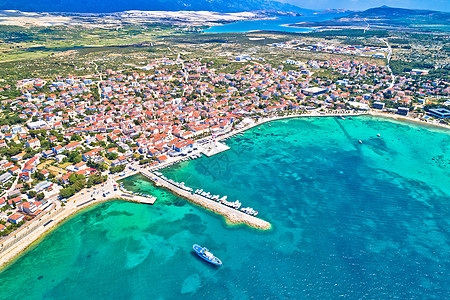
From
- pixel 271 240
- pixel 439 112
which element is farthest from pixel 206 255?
pixel 439 112

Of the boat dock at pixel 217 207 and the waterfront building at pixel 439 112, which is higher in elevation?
the waterfront building at pixel 439 112

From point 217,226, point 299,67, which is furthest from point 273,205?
point 299,67

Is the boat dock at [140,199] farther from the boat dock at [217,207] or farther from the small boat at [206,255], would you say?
the small boat at [206,255]

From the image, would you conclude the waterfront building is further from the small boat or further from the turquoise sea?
the small boat

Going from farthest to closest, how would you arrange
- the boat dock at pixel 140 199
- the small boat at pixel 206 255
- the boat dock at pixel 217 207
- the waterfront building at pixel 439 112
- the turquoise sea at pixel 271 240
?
the waterfront building at pixel 439 112 → the boat dock at pixel 140 199 → the boat dock at pixel 217 207 → the small boat at pixel 206 255 → the turquoise sea at pixel 271 240

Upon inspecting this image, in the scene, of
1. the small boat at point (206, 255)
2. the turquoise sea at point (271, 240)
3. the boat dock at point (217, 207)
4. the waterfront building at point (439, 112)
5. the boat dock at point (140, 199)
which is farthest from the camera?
the waterfront building at point (439, 112)

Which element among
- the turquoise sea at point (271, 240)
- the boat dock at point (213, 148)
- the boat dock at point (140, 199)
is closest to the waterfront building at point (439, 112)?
the turquoise sea at point (271, 240)

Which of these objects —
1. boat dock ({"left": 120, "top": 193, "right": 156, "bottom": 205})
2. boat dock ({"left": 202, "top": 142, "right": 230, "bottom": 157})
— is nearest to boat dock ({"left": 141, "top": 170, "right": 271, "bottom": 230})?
boat dock ({"left": 120, "top": 193, "right": 156, "bottom": 205})
